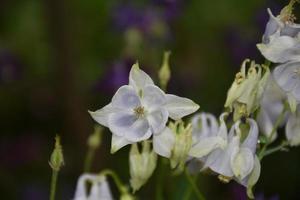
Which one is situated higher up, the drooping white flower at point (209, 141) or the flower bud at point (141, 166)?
the drooping white flower at point (209, 141)

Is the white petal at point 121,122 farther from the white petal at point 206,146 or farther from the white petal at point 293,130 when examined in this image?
the white petal at point 293,130

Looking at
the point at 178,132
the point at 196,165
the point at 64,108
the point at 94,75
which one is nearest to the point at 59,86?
the point at 64,108

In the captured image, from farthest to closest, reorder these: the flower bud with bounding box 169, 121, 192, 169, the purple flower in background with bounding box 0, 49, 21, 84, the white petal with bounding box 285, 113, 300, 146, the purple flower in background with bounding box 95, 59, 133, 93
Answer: the purple flower in background with bounding box 0, 49, 21, 84
the purple flower in background with bounding box 95, 59, 133, 93
the white petal with bounding box 285, 113, 300, 146
the flower bud with bounding box 169, 121, 192, 169

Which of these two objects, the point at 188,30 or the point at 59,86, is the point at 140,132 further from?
the point at 188,30

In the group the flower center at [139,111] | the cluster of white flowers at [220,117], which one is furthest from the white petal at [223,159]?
the flower center at [139,111]

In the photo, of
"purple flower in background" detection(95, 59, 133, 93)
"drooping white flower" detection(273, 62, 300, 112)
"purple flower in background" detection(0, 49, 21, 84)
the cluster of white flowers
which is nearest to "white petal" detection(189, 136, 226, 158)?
the cluster of white flowers

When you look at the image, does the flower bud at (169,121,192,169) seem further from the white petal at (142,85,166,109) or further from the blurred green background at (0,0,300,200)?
the blurred green background at (0,0,300,200)
